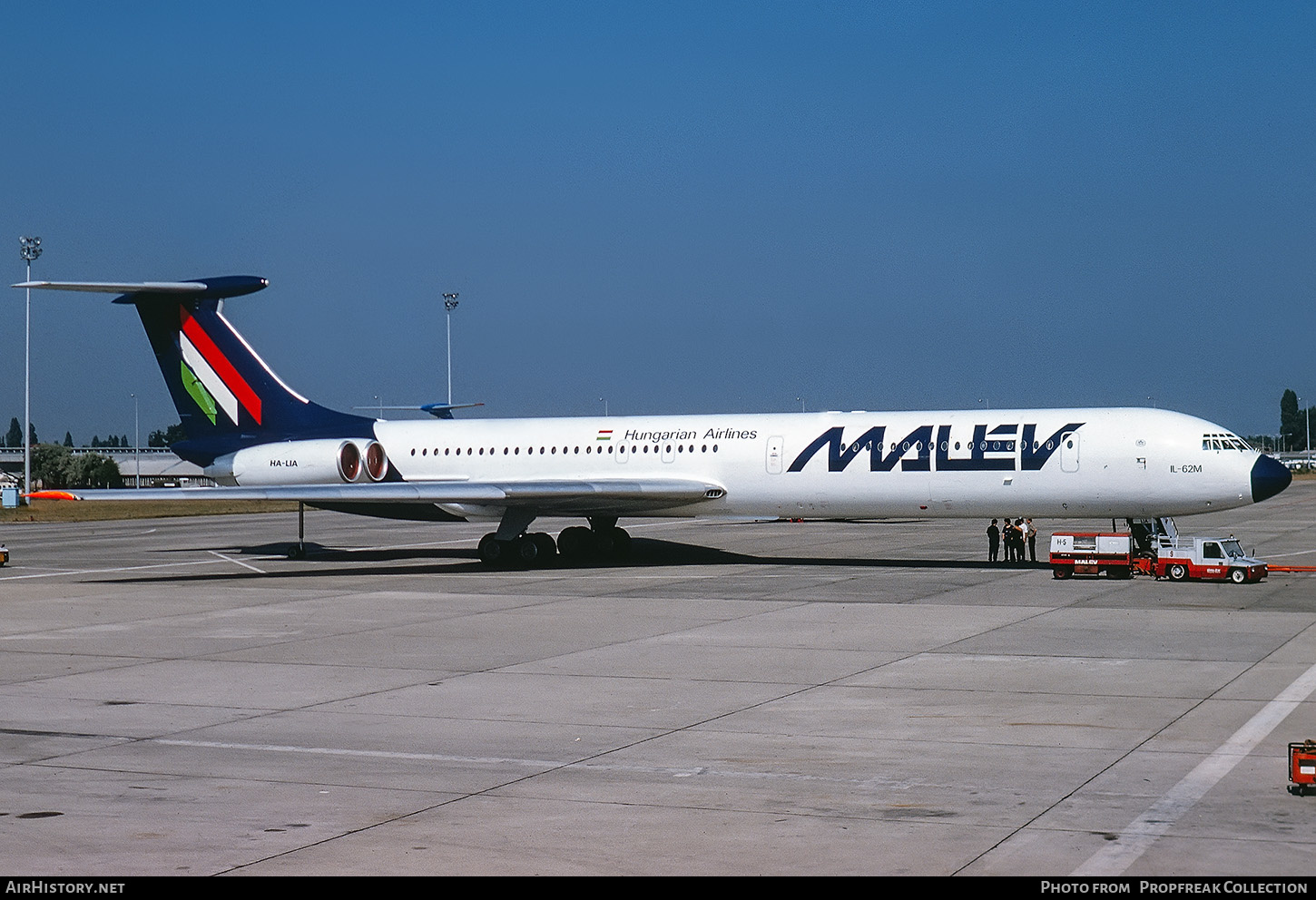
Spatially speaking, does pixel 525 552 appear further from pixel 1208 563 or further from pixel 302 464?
pixel 1208 563

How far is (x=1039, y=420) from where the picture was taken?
29.8 m

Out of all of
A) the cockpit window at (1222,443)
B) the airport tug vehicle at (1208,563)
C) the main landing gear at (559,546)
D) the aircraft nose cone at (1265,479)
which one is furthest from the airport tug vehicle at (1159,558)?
the main landing gear at (559,546)

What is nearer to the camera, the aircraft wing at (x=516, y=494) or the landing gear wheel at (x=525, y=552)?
the aircraft wing at (x=516, y=494)

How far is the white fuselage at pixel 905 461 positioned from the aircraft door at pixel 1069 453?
3 centimetres

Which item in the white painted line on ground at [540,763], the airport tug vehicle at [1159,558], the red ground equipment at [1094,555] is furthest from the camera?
the red ground equipment at [1094,555]

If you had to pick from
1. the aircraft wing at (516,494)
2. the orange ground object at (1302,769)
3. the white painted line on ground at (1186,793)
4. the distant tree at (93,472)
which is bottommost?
the white painted line on ground at (1186,793)

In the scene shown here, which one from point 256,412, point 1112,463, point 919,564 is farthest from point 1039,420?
point 256,412

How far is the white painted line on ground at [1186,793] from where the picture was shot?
26.9 ft

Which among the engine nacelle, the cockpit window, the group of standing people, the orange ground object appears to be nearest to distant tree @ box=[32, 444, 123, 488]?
the engine nacelle

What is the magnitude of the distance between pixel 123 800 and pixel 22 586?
67.5ft

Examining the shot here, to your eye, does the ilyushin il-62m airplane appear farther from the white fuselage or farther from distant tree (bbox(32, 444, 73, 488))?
distant tree (bbox(32, 444, 73, 488))

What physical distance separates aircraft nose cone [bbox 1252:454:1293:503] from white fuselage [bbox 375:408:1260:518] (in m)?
0.16

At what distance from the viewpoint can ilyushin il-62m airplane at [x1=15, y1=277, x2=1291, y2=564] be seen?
1135 inches

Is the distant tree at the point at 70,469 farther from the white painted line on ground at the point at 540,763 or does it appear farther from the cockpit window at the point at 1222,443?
the white painted line on ground at the point at 540,763
